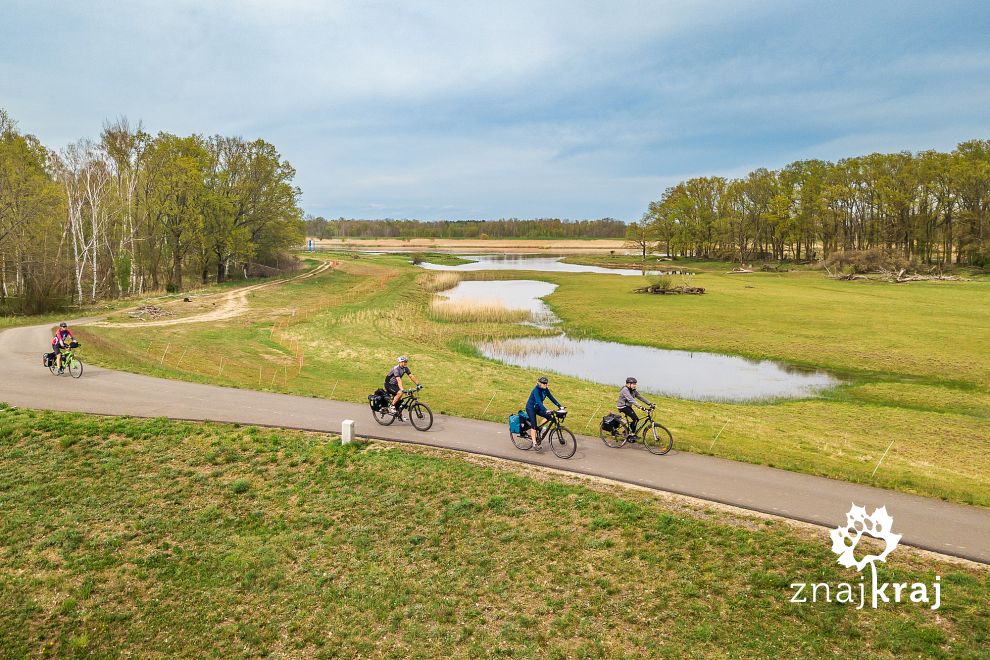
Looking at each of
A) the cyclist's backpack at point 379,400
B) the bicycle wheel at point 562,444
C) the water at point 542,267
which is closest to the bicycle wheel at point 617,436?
the bicycle wheel at point 562,444

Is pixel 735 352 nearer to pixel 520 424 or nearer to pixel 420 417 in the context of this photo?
pixel 520 424

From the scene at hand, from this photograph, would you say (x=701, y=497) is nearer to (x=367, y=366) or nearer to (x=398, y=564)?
(x=398, y=564)

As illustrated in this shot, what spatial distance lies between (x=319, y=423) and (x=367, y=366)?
44.6ft

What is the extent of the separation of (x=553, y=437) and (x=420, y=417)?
472cm

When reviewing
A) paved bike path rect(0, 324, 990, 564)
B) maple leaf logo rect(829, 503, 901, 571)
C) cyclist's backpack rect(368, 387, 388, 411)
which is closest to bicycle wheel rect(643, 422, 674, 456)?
paved bike path rect(0, 324, 990, 564)

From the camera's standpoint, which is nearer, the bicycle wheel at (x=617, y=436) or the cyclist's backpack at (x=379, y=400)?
the bicycle wheel at (x=617, y=436)

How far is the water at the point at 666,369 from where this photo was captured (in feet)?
93.8

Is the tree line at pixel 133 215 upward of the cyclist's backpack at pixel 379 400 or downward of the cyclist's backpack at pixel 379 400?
upward

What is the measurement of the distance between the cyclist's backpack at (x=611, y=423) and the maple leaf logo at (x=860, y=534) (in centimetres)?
637

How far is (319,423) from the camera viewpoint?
19.1m

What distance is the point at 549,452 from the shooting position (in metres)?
16.8

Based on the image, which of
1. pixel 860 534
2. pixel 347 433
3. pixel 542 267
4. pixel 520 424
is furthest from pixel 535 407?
pixel 542 267

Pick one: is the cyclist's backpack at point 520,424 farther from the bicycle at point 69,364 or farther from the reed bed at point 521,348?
the reed bed at point 521,348

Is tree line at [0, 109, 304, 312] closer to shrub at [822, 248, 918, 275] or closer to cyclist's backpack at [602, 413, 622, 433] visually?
cyclist's backpack at [602, 413, 622, 433]
